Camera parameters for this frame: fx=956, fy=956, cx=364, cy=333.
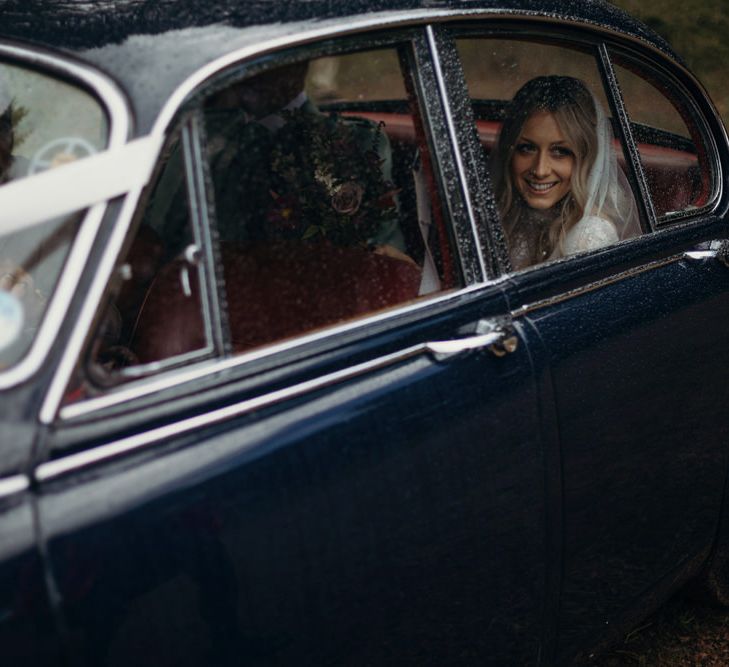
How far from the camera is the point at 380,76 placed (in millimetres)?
2018

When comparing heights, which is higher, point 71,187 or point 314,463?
point 71,187

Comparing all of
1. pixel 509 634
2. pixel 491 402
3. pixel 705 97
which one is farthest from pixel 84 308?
pixel 705 97

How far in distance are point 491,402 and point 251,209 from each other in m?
0.62

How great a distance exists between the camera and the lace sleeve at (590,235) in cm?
243

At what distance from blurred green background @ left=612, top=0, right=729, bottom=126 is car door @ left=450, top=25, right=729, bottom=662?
6.37 m

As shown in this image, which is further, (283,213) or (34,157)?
(283,213)

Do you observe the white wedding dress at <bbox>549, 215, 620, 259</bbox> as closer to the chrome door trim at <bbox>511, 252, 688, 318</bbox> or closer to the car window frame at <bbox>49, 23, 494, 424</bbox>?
the chrome door trim at <bbox>511, 252, 688, 318</bbox>

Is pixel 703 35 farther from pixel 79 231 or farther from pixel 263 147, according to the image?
pixel 79 231

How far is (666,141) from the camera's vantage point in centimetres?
298

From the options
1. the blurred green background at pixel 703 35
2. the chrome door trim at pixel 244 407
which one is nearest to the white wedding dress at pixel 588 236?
the chrome door trim at pixel 244 407

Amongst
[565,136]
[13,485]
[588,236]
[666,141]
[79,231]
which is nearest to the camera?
[13,485]

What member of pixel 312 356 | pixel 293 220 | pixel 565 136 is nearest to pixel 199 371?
pixel 312 356

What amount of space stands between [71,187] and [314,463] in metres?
0.60

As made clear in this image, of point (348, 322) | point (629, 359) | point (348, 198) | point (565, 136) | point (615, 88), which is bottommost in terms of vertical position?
point (629, 359)
